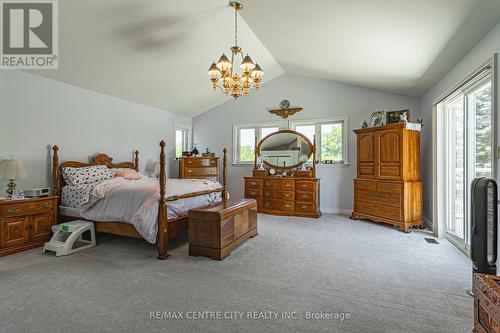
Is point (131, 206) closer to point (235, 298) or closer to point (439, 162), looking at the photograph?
point (235, 298)

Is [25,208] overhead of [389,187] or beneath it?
beneath

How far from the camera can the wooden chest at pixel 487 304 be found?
1.18 m

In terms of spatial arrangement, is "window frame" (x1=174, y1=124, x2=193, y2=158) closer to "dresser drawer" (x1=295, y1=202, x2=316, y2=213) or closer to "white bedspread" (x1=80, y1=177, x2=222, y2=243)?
"white bedspread" (x1=80, y1=177, x2=222, y2=243)

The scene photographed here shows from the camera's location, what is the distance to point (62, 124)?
406 cm

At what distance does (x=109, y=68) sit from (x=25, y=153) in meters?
1.73

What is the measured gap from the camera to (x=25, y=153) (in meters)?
3.60

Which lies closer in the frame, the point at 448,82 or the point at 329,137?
the point at 448,82

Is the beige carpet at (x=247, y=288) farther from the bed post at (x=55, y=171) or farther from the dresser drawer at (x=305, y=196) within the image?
the dresser drawer at (x=305, y=196)

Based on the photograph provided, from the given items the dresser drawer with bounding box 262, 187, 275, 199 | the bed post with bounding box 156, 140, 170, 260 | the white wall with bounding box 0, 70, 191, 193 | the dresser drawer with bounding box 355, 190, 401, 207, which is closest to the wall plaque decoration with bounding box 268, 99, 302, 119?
the dresser drawer with bounding box 262, 187, 275, 199

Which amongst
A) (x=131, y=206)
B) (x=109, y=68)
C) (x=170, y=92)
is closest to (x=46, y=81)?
(x=109, y=68)

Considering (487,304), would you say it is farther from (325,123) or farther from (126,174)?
(325,123)

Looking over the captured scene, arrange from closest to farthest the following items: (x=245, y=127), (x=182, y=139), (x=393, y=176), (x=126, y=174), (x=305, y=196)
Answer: (x=393, y=176), (x=126, y=174), (x=305, y=196), (x=245, y=127), (x=182, y=139)

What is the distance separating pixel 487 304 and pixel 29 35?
4923mm

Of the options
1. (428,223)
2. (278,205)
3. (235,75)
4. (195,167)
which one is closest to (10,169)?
(235,75)
